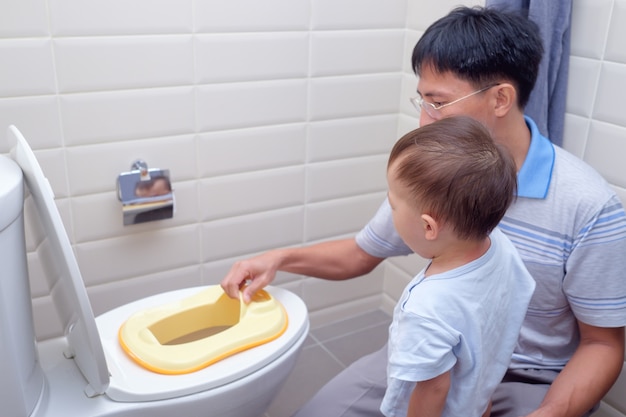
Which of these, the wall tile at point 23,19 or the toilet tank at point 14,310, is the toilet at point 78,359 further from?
the wall tile at point 23,19

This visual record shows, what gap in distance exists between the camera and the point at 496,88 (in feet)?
Answer: 3.57

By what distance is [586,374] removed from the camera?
1.08 m

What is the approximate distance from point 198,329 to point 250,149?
518 mm

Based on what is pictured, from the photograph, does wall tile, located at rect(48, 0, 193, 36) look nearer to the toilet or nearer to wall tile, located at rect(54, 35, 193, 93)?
wall tile, located at rect(54, 35, 193, 93)

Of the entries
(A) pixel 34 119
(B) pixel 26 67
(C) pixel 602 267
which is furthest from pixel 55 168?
(C) pixel 602 267

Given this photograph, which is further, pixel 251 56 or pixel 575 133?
pixel 251 56

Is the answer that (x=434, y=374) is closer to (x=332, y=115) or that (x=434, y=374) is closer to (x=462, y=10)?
(x=462, y=10)

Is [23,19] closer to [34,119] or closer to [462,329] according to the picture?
[34,119]

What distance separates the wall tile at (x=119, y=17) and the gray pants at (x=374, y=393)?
812mm

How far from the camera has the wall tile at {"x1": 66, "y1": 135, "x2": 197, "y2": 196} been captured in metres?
1.40

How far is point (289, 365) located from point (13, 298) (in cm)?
47

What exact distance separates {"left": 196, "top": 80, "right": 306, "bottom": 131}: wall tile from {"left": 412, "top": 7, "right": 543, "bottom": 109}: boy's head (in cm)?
53

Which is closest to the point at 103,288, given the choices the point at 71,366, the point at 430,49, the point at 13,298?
the point at 71,366

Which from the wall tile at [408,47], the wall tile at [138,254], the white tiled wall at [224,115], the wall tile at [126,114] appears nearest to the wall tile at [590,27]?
the white tiled wall at [224,115]
